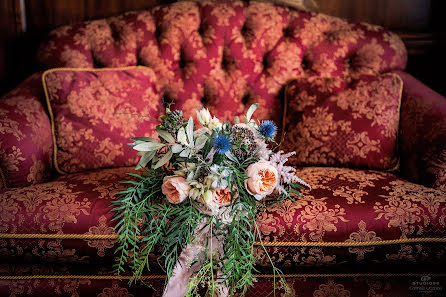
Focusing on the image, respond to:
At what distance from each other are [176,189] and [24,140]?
2.22ft

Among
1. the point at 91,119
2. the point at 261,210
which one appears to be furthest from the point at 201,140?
the point at 91,119

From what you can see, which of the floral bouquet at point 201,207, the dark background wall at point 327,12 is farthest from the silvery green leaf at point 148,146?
the dark background wall at point 327,12

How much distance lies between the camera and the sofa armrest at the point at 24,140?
4.31ft

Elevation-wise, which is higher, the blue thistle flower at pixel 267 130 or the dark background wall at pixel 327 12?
the dark background wall at pixel 327 12

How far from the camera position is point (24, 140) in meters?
1.36

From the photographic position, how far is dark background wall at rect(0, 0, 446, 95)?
2123mm

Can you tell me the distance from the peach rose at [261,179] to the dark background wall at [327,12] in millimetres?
1437

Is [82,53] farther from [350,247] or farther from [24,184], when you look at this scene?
[350,247]

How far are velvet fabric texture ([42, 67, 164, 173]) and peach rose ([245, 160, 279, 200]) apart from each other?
2.18 ft

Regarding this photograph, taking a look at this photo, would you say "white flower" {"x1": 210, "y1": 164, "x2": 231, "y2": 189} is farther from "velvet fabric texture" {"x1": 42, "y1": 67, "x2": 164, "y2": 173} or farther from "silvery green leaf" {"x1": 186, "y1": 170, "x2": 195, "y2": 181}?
"velvet fabric texture" {"x1": 42, "y1": 67, "x2": 164, "y2": 173}

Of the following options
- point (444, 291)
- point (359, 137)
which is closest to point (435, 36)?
point (359, 137)

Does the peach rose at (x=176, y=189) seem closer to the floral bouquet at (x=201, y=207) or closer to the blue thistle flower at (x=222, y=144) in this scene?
the floral bouquet at (x=201, y=207)

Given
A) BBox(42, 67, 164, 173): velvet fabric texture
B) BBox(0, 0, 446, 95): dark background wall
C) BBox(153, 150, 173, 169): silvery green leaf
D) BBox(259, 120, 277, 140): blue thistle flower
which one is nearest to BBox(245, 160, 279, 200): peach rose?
BBox(259, 120, 277, 140): blue thistle flower

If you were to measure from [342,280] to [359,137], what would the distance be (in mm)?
587
